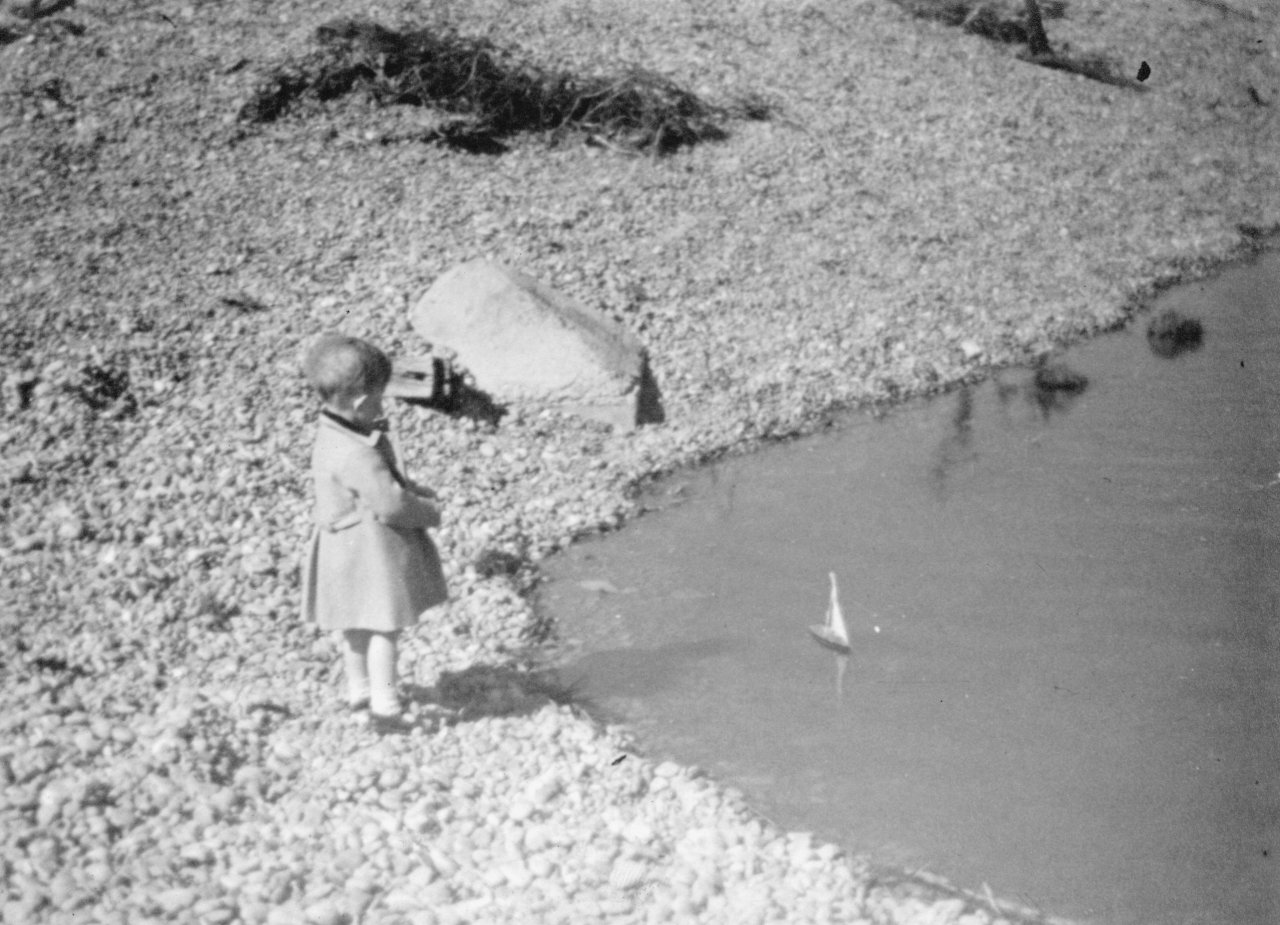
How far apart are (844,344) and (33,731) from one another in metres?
5.21

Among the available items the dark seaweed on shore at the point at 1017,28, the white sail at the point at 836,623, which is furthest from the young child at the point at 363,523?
the dark seaweed on shore at the point at 1017,28

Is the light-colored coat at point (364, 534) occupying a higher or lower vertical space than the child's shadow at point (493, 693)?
higher

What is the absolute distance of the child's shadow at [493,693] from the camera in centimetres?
468

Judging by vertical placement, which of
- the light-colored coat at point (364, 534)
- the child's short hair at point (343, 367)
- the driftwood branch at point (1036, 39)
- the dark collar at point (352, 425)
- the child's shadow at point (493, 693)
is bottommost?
the child's shadow at point (493, 693)

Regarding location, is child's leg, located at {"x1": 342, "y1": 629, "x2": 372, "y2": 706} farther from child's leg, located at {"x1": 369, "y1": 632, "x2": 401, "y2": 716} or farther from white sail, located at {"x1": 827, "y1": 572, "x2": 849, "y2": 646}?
white sail, located at {"x1": 827, "y1": 572, "x2": 849, "y2": 646}

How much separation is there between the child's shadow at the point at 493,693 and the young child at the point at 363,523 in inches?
14.1

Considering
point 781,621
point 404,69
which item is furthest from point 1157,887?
point 404,69

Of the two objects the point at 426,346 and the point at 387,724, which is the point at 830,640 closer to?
the point at 387,724

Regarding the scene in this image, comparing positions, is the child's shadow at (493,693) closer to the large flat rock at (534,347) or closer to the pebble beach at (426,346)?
the pebble beach at (426,346)

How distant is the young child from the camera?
4.11 m

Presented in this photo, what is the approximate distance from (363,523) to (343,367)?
487mm

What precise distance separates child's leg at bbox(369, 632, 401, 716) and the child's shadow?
262mm

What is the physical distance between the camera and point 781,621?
18.4 ft

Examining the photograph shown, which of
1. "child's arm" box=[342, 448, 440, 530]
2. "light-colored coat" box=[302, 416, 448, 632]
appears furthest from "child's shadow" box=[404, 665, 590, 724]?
"child's arm" box=[342, 448, 440, 530]
